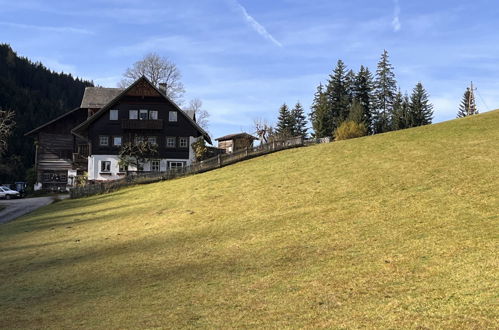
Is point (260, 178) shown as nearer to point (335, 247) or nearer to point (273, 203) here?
point (273, 203)

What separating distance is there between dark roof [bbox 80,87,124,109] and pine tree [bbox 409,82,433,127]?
55.1m

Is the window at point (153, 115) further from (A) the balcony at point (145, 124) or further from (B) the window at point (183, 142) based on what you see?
(B) the window at point (183, 142)

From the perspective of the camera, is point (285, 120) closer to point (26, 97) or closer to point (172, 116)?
point (172, 116)

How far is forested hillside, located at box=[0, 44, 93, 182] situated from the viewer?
10438 cm

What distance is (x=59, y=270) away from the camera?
1444 cm

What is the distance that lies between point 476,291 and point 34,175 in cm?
7152

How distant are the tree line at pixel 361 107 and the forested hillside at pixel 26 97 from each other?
63.1 metres

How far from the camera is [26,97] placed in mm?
126312

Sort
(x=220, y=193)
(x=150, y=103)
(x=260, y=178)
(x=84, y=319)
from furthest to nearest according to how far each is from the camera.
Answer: (x=150, y=103) < (x=260, y=178) < (x=220, y=193) < (x=84, y=319)

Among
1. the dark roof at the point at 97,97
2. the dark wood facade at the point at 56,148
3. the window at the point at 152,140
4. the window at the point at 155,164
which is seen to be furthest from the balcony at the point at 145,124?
the dark wood facade at the point at 56,148

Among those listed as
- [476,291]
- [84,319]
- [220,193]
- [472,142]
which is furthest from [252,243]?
[472,142]

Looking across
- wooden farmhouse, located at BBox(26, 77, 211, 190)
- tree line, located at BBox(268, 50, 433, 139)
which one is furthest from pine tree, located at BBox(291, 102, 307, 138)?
wooden farmhouse, located at BBox(26, 77, 211, 190)

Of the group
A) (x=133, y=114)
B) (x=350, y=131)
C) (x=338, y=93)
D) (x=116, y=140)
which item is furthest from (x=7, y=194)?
(x=338, y=93)

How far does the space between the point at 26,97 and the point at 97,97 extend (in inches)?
2994
